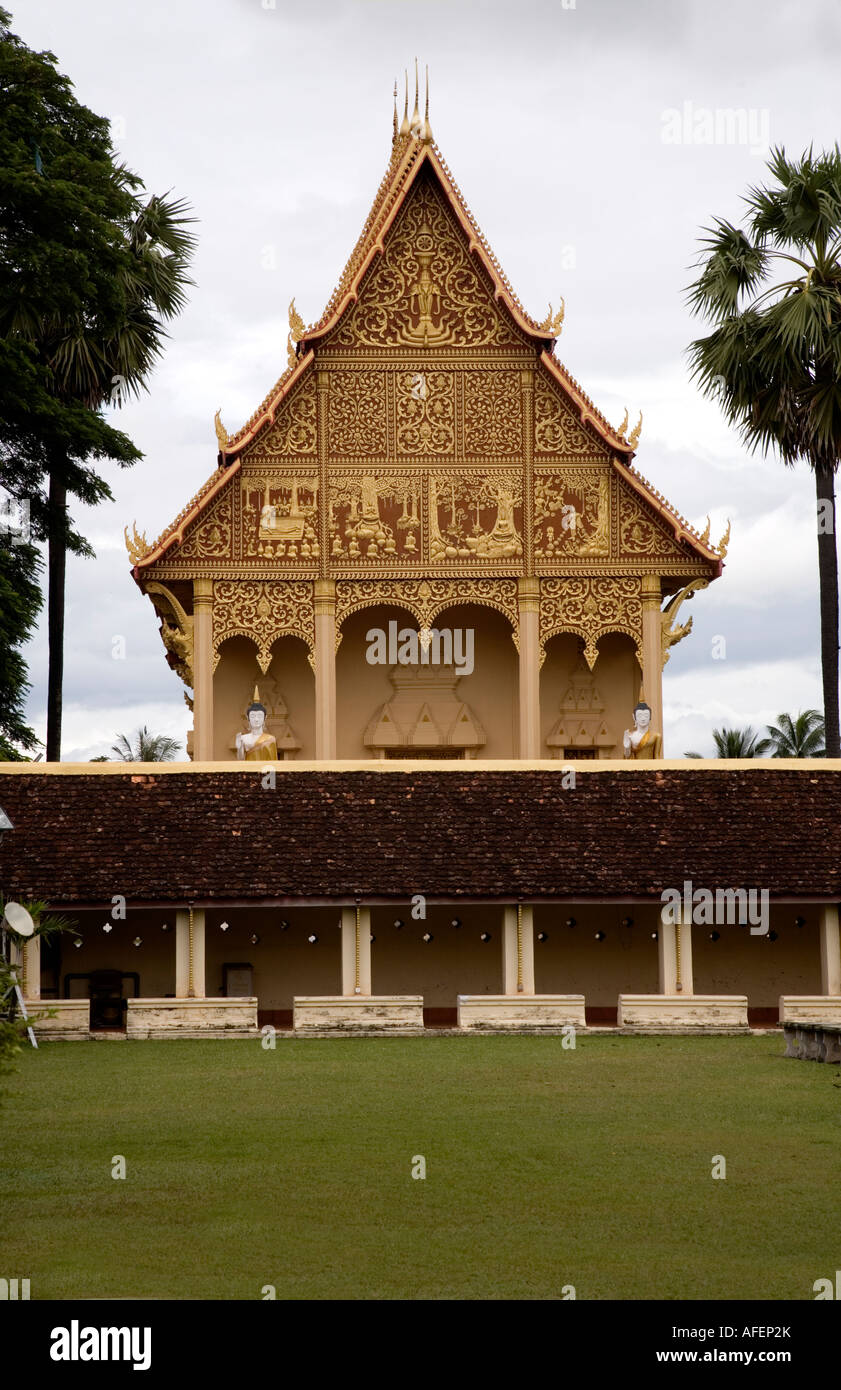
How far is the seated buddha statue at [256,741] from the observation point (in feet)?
99.3

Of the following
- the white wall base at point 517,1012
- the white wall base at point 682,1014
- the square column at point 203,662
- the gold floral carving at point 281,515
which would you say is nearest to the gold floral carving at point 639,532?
the gold floral carving at point 281,515

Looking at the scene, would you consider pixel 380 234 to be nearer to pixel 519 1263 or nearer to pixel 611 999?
pixel 611 999

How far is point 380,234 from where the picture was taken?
32.3 meters

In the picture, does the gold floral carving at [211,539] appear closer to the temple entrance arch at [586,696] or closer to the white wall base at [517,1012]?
the temple entrance arch at [586,696]

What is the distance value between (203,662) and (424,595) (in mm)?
3728

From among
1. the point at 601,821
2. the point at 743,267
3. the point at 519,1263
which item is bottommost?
the point at 519,1263

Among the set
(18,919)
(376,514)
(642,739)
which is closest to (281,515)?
(376,514)

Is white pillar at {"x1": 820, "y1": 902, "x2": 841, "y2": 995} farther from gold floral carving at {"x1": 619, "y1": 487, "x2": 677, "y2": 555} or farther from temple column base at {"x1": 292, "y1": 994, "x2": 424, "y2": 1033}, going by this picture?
gold floral carving at {"x1": 619, "y1": 487, "x2": 677, "y2": 555}

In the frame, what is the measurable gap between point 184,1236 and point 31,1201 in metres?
1.69

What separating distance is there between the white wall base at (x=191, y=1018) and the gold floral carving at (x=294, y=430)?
10879 mm

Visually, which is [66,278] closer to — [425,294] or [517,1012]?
[425,294]

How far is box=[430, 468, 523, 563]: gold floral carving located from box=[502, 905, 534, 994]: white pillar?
783 centimetres

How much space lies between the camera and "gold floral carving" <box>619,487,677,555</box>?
105 ft
